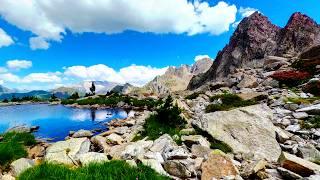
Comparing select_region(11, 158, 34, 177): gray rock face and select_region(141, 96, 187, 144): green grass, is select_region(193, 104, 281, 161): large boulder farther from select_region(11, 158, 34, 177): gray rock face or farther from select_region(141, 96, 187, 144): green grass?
select_region(11, 158, 34, 177): gray rock face

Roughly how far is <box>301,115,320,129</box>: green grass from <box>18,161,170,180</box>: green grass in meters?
10.1

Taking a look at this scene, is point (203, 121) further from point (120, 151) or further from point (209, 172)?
point (209, 172)

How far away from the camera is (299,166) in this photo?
1015 cm

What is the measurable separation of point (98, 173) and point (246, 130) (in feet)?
26.8

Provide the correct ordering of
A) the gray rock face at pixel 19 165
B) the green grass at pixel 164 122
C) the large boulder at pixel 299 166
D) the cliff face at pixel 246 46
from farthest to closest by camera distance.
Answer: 1. the cliff face at pixel 246 46
2. the green grass at pixel 164 122
3. the gray rock face at pixel 19 165
4. the large boulder at pixel 299 166

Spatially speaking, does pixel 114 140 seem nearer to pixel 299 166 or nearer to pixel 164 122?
pixel 164 122

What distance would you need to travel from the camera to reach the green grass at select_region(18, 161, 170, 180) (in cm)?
899

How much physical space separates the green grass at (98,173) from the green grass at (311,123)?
1006 cm

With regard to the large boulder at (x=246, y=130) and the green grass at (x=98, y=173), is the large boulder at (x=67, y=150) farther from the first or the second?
the large boulder at (x=246, y=130)

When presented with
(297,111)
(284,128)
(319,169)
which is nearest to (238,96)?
(297,111)

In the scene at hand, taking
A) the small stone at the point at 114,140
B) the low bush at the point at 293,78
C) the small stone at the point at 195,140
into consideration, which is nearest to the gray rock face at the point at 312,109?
the small stone at the point at 195,140

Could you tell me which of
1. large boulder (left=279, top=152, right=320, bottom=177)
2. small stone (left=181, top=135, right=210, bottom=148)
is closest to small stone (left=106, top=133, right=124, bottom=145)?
small stone (left=181, top=135, right=210, bottom=148)

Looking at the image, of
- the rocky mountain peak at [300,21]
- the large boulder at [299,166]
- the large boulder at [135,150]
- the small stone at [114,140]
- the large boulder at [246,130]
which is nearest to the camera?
the large boulder at [299,166]

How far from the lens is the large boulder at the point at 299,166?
998 centimetres
